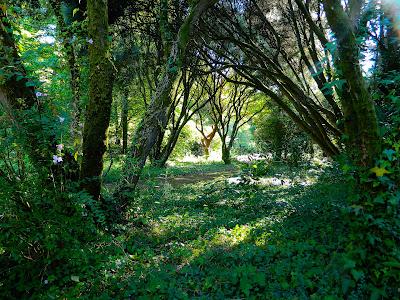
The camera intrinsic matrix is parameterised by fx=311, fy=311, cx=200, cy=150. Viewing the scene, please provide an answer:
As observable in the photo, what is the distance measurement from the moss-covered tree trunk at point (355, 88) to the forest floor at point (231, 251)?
3.62 feet

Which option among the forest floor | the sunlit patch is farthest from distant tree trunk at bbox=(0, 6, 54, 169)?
the sunlit patch

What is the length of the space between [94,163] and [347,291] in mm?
3615

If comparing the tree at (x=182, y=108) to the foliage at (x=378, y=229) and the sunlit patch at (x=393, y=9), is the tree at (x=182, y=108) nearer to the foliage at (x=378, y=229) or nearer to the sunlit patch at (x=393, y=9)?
the sunlit patch at (x=393, y=9)

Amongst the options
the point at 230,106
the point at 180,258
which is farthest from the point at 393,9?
the point at 230,106

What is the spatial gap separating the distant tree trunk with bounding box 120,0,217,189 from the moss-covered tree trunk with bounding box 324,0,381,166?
10.6ft

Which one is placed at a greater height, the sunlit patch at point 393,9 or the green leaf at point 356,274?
the sunlit patch at point 393,9

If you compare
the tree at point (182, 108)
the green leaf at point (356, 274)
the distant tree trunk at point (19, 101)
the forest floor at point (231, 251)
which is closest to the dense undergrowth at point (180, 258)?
the forest floor at point (231, 251)

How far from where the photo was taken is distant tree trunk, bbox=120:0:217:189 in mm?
5750

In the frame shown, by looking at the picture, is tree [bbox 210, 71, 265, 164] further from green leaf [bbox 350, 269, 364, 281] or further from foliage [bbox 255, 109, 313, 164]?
green leaf [bbox 350, 269, 364, 281]

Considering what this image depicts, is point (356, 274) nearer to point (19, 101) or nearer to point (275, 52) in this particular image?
point (19, 101)

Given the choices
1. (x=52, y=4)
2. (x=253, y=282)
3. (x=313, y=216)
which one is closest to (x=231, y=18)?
(x=52, y=4)

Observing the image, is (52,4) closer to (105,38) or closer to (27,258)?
(105,38)

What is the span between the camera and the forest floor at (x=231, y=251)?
133 inches

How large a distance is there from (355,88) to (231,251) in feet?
8.75
